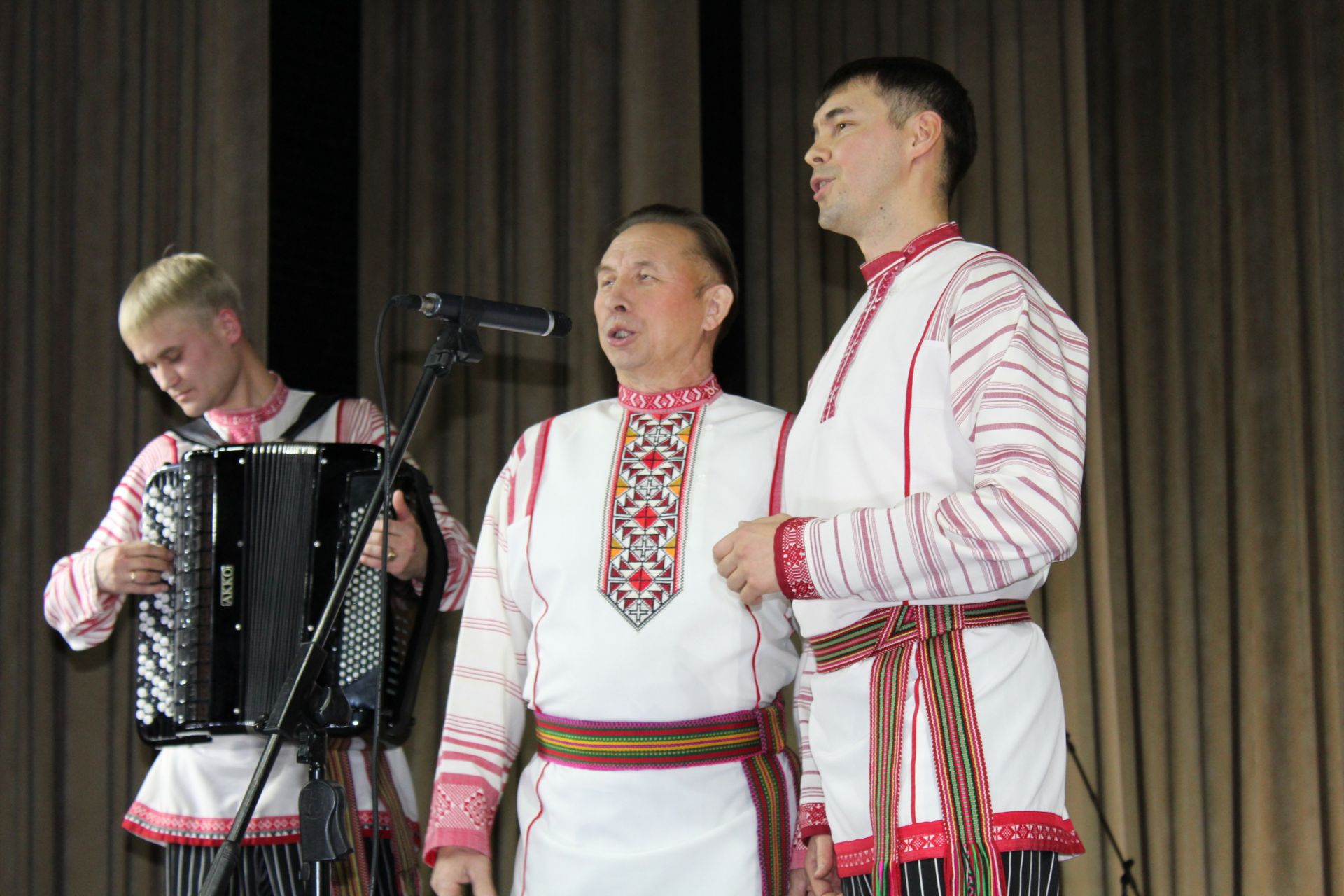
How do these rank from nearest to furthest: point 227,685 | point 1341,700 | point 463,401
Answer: point 227,685 < point 1341,700 < point 463,401

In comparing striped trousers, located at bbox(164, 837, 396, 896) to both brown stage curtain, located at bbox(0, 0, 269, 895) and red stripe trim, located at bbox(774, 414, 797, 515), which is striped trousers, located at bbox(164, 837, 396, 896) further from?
brown stage curtain, located at bbox(0, 0, 269, 895)

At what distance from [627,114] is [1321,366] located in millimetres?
2135

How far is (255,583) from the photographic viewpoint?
8.32ft

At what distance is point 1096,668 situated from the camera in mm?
3865

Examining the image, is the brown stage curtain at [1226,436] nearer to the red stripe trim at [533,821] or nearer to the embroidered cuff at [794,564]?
the red stripe trim at [533,821]

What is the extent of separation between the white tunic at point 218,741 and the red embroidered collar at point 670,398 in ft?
1.83

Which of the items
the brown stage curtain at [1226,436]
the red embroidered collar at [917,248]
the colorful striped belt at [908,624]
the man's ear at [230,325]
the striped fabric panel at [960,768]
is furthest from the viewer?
the brown stage curtain at [1226,436]

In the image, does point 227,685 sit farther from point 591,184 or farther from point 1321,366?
point 1321,366

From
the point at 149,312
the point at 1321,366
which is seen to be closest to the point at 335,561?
the point at 149,312

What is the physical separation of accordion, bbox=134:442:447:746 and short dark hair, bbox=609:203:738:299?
63 centimetres

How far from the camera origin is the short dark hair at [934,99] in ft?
6.55

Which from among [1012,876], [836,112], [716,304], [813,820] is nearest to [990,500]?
[1012,876]

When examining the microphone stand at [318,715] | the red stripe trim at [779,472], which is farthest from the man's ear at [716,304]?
the microphone stand at [318,715]

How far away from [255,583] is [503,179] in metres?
2.26
